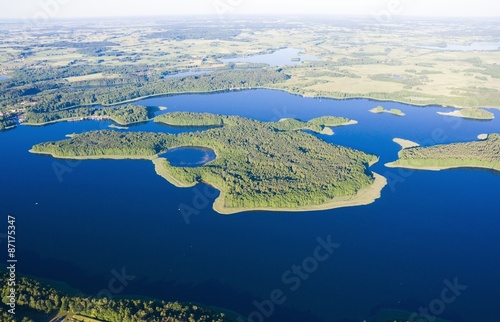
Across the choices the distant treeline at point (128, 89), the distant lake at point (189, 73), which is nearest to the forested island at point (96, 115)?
the distant treeline at point (128, 89)

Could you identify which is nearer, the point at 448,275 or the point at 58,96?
the point at 448,275

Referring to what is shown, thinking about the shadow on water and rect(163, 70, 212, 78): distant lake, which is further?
rect(163, 70, 212, 78): distant lake

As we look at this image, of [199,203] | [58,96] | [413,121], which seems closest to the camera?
[199,203]

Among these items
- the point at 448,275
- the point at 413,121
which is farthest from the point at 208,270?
the point at 413,121

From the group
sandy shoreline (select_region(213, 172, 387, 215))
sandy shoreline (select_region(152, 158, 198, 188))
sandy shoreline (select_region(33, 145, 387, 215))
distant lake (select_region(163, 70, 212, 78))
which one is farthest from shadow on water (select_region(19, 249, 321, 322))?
distant lake (select_region(163, 70, 212, 78))

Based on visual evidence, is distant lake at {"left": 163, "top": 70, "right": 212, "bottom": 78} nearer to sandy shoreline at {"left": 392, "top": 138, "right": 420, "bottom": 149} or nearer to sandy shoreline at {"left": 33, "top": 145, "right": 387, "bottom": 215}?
sandy shoreline at {"left": 33, "top": 145, "right": 387, "bottom": 215}

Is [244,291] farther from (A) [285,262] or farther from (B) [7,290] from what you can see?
(B) [7,290]

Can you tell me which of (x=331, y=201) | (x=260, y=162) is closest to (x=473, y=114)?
(x=260, y=162)
